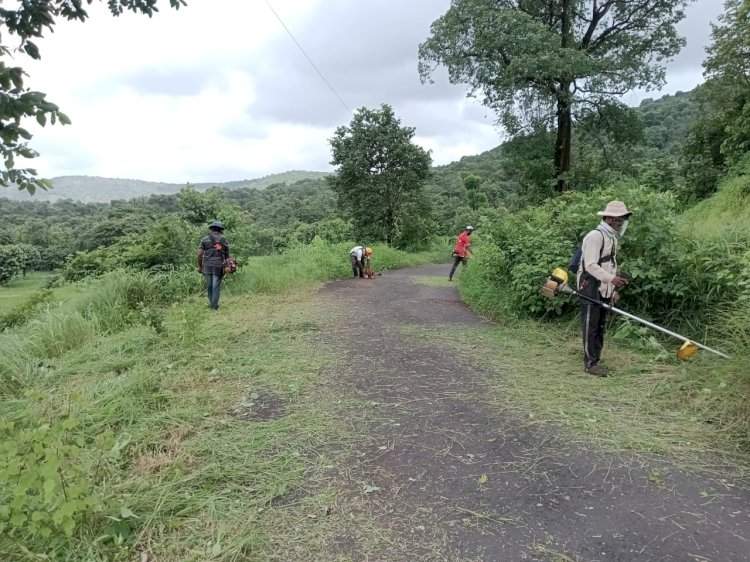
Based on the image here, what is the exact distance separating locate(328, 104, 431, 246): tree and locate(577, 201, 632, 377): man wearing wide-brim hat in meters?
20.4

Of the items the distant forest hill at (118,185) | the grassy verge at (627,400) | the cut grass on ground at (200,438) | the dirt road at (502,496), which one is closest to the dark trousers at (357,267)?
the cut grass on ground at (200,438)

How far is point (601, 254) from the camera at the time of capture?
4742 millimetres

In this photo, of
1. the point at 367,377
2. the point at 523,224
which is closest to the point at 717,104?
the point at 523,224

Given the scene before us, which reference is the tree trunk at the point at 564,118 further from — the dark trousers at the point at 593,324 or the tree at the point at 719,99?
the dark trousers at the point at 593,324

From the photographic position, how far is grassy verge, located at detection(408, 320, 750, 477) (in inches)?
130

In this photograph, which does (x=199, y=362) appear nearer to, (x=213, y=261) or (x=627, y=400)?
(x=213, y=261)

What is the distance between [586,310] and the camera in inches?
194

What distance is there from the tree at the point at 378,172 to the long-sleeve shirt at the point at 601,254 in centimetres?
2049

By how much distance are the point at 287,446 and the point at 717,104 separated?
19494mm

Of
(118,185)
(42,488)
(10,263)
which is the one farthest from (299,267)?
(118,185)

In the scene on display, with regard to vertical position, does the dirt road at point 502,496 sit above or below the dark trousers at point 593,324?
below

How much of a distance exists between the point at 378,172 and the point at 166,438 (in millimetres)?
22778

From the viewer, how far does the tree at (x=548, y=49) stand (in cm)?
1453

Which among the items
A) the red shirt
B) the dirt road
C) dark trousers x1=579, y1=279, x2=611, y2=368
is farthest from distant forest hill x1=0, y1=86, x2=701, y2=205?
dark trousers x1=579, y1=279, x2=611, y2=368
